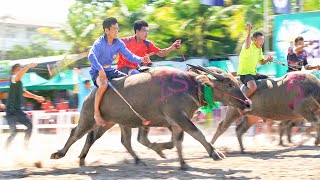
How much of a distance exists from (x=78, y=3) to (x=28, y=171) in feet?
86.2

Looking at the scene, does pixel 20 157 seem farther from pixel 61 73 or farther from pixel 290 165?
pixel 61 73

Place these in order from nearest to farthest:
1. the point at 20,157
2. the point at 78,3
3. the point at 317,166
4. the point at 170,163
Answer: the point at 317,166
the point at 170,163
the point at 20,157
the point at 78,3

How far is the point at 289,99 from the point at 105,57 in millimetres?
3450

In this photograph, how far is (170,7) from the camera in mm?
23734

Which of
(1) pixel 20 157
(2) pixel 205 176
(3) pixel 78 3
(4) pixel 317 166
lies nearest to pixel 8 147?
(1) pixel 20 157

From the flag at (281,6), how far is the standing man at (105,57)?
34.3 feet

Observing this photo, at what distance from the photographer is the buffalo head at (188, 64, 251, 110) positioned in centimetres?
739

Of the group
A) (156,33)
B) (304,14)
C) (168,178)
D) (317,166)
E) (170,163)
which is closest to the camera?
(168,178)

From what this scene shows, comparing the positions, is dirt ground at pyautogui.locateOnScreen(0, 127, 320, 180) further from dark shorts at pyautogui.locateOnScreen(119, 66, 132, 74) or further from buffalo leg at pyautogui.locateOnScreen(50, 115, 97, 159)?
dark shorts at pyautogui.locateOnScreen(119, 66, 132, 74)

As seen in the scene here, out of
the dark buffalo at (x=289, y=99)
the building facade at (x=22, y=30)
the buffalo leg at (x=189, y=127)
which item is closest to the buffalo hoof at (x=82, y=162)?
the buffalo leg at (x=189, y=127)

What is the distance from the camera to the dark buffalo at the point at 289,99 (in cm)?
953

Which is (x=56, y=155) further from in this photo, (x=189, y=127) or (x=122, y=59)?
(x=189, y=127)

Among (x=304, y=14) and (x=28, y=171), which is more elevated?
(x=304, y=14)

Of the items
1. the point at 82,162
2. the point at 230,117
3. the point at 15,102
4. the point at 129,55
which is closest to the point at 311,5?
the point at 230,117
